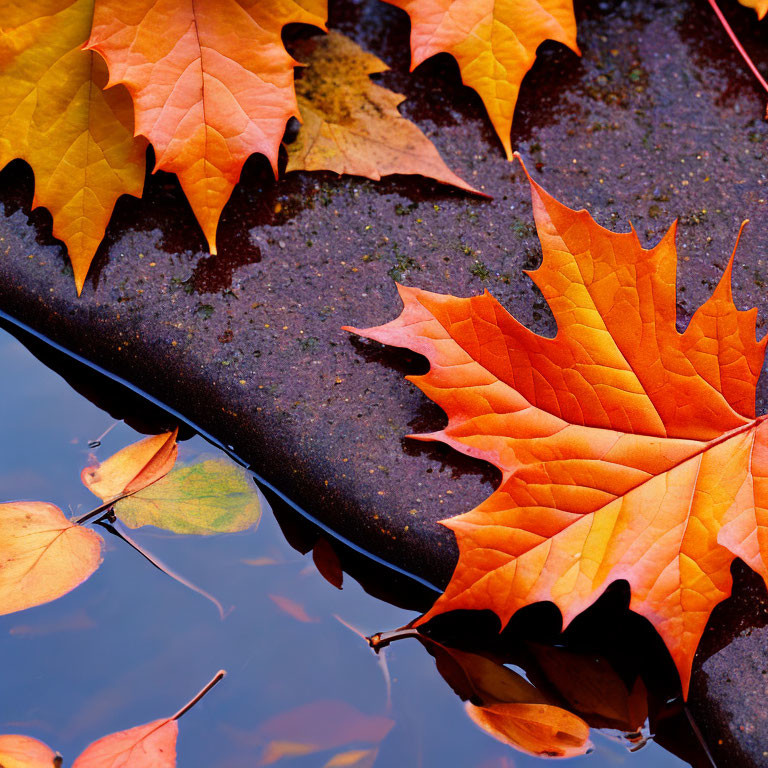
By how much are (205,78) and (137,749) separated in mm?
706

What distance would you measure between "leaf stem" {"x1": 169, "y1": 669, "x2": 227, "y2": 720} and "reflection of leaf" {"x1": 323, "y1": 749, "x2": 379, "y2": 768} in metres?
0.14

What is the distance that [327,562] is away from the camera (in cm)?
87

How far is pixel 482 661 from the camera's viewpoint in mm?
809

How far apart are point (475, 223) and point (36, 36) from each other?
56 centimetres

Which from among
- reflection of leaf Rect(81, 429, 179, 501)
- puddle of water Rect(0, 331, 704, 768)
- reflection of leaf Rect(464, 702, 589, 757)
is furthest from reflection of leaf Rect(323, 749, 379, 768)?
reflection of leaf Rect(81, 429, 179, 501)

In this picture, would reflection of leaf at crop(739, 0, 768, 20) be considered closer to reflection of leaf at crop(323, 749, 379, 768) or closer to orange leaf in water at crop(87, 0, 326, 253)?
orange leaf in water at crop(87, 0, 326, 253)

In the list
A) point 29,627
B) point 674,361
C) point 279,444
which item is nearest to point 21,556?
point 29,627

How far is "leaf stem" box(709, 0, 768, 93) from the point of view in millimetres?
1061

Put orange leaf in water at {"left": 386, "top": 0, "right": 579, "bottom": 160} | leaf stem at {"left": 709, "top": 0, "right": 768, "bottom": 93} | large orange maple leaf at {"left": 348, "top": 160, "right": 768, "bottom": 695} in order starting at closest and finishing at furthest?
large orange maple leaf at {"left": 348, "top": 160, "right": 768, "bottom": 695} → orange leaf in water at {"left": 386, "top": 0, "right": 579, "bottom": 160} → leaf stem at {"left": 709, "top": 0, "right": 768, "bottom": 93}

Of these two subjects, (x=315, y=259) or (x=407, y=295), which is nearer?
(x=407, y=295)

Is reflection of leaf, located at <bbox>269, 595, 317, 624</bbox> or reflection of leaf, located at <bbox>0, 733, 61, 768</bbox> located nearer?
reflection of leaf, located at <bbox>0, 733, 61, 768</bbox>

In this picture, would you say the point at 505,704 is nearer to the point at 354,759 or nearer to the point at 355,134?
the point at 354,759

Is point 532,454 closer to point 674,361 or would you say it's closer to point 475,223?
point 674,361

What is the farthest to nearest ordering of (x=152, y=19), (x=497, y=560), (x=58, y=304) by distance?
1. (x=58, y=304)
2. (x=152, y=19)
3. (x=497, y=560)
